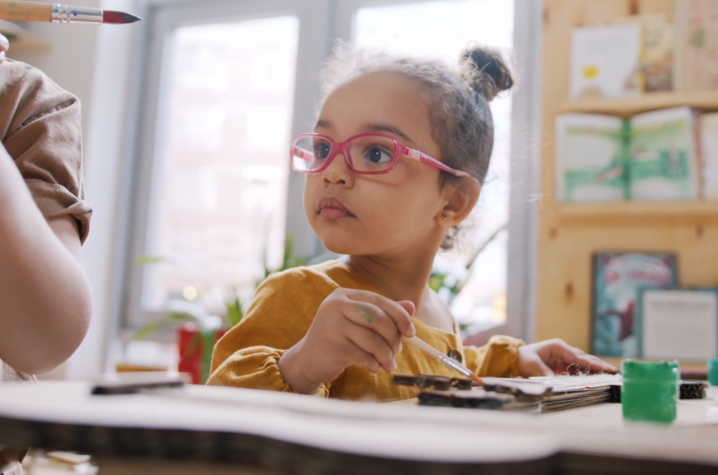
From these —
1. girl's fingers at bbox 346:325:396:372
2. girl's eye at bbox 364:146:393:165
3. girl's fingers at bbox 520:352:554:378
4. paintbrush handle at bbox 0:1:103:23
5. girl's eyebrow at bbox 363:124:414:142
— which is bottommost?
girl's fingers at bbox 520:352:554:378

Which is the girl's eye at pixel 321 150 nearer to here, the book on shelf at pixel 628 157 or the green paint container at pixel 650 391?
the green paint container at pixel 650 391

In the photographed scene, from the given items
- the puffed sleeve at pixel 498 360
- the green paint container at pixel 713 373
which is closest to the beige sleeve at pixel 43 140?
the puffed sleeve at pixel 498 360

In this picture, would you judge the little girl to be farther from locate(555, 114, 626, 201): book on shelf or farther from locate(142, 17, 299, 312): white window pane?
locate(142, 17, 299, 312): white window pane

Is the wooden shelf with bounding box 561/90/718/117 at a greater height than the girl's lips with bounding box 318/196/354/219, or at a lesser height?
greater

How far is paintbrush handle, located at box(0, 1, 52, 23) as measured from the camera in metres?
0.63

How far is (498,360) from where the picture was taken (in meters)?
1.12

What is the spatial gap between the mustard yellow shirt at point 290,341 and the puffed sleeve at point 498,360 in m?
0.18

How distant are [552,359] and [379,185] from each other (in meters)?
0.42

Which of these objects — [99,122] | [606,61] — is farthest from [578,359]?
[99,122]

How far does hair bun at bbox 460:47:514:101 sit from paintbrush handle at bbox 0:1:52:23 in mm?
796

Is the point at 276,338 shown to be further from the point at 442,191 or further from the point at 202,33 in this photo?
the point at 202,33

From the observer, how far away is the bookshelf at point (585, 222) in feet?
6.48

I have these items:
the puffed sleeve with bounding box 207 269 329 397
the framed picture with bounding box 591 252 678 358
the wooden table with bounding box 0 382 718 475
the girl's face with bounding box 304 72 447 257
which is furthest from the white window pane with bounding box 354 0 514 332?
the wooden table with bounding box 0 382 718 475

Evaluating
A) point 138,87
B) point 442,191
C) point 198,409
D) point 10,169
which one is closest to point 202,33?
point 138,87
